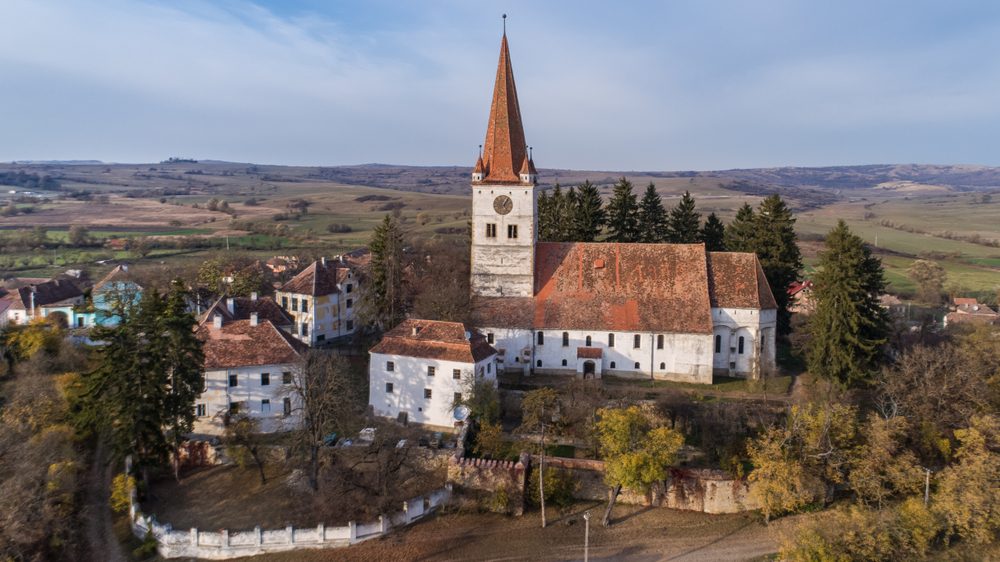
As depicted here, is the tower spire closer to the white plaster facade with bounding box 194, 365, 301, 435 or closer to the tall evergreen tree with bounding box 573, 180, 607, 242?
the tall evergreen tree with bounding box 573, 180, 607, 242

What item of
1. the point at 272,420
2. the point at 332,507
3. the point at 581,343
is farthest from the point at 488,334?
the point at 332,507

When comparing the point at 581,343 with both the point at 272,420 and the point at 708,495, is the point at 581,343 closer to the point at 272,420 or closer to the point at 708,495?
the point at 708,495

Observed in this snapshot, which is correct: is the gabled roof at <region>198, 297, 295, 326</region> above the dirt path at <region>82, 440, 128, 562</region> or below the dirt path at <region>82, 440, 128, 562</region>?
above

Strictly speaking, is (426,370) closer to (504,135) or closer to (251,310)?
(251,310)

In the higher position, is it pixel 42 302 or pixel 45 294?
pixel 45 294

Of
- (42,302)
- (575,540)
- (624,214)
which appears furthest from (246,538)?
(624,214)

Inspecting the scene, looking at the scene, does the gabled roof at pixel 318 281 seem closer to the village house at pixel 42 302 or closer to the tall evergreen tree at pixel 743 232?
the village house at pixel 42 302

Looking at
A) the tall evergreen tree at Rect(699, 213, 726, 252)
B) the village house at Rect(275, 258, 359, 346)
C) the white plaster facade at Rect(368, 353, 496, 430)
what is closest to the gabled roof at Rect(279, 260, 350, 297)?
the village house at Rect(275, 258, 359, 346)

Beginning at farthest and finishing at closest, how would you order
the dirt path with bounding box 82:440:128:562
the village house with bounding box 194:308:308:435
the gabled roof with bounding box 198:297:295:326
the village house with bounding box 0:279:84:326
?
1. the village house with bounding box 0:279:84:326
2. the gabled roof with bounding box 198:297:295:326
3. the village house with bounding box 194:308:308:435
4. the dirt path with bounding box 82:440:128:562
